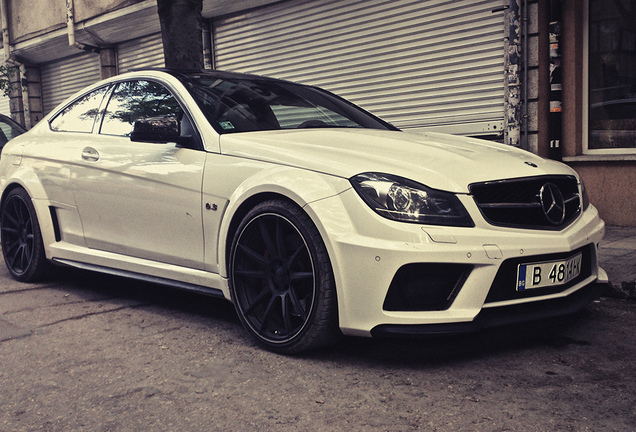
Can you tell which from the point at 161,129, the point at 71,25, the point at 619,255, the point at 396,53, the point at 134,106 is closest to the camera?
the point at 161,129

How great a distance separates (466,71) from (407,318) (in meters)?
6.43

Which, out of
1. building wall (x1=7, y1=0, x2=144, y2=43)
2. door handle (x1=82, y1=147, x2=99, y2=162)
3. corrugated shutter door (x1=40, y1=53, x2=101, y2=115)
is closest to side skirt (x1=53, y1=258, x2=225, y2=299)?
door handle (x1=82, y1=147, x2=99, y2=162)

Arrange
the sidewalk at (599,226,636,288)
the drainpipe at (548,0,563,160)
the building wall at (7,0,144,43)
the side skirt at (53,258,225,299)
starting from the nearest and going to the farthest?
the side skirt at (53,258,225,299), the sidewalk at (599,226,636,288), the drainpipe at (548,0,563,160), the building wall at (7,0,144,43)

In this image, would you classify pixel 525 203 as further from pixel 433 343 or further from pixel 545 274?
pixel 433 343

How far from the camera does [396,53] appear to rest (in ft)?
31.5

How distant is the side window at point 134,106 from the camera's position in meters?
4.21

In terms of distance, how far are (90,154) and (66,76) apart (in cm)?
1378

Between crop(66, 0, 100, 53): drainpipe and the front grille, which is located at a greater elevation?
crop(66, 0, 100, 53): drainpipe

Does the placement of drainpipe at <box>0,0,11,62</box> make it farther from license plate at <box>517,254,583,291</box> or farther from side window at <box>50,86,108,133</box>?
license plate at <box>517,254,583,291</box>

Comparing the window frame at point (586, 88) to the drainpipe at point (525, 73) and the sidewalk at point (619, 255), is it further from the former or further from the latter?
the sidewalk at point (619, 255)

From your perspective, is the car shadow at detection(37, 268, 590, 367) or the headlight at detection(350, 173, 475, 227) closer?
the headlight at detection(350, 173, 475, 227)

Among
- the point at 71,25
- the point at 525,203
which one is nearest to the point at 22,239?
the point at 525,203

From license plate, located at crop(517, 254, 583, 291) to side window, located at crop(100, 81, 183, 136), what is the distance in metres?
2.16

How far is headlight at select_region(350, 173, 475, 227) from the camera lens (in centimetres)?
294
